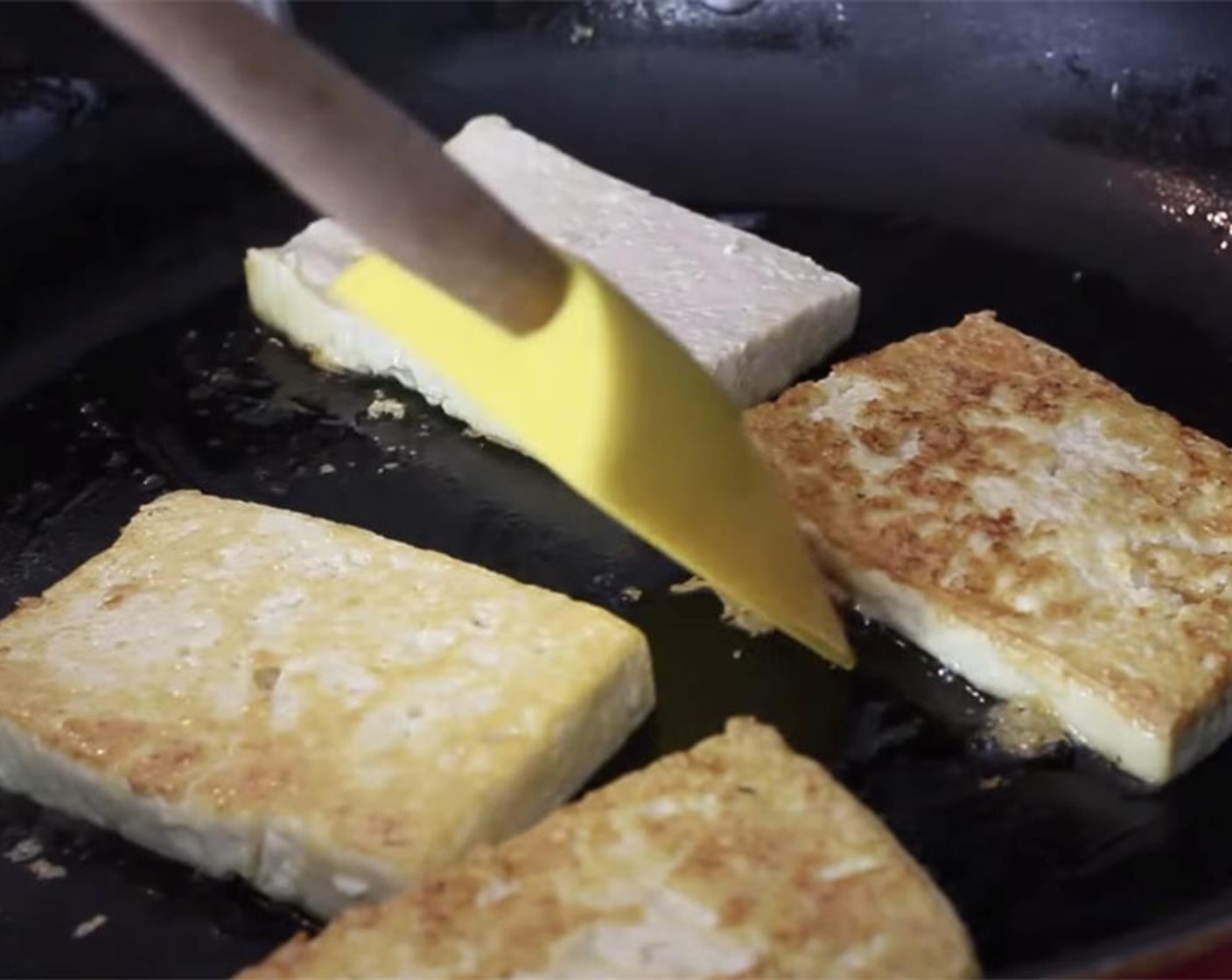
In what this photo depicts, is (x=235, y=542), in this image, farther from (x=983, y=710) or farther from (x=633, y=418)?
(x=983, y=710)

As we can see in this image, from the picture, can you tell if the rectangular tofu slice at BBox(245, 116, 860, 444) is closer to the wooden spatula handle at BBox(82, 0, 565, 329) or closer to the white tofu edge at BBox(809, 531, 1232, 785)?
the white tofu edge at BBox(809, 531, 1232, 785)

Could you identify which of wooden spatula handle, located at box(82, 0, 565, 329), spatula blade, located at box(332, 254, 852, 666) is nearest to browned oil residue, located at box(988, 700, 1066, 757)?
spatula blade, located at box(332, 254, 852, 666)

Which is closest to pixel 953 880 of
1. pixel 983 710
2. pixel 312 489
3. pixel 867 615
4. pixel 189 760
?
pixel 983 710

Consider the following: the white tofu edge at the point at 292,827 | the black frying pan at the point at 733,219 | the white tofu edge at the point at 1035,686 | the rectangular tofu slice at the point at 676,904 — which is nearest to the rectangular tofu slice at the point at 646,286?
the black frying pan at the point at 733,219

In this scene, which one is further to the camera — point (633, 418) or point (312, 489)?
point (312, 489)

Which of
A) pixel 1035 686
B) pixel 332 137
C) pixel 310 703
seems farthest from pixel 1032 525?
pixel 332 137

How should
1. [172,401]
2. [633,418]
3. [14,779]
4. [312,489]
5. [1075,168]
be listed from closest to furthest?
[633,418], [14,779], [312,489], [172,401], [1075,168]

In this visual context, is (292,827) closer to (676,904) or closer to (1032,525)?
(676,904)

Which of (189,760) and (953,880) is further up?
(189,760)
